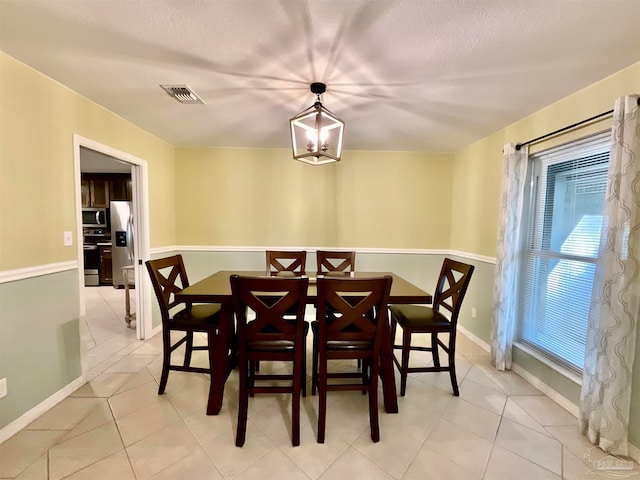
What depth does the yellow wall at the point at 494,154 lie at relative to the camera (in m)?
1.80

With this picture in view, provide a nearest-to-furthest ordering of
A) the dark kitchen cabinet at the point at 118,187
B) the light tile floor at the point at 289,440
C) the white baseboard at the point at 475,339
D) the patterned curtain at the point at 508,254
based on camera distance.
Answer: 1. the light tile floor at the point at 289,440
2. the patterned curtain at the point at 508,254
3. the white baseboard at the point at 475,339
4. the dark kitchen cabinet at the point at 118,187

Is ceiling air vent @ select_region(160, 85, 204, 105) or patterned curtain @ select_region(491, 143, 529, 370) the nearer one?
ceiling air vent @ select_region(160, 85, 204, 105)

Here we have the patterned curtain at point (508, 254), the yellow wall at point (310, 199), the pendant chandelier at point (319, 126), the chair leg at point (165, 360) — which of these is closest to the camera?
the pendant chandelier at point (319, 126)

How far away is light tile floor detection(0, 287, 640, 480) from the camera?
1.49m

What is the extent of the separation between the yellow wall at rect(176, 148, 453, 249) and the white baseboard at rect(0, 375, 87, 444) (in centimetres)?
193

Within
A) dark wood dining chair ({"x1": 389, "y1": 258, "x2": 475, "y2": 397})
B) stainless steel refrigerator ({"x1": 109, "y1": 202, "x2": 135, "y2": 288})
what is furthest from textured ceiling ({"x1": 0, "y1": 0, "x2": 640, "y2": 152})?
stainless steel refrigerator ({"x1": 109, "y1": 202, "x2": 135, "y2": 288})

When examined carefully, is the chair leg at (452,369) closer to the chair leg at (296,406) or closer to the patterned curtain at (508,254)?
the patterned curtain at (508,254)

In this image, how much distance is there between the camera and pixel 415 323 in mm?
2121

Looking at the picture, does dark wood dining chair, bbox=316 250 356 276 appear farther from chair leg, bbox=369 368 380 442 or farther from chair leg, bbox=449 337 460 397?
chair leg, bbox=369 368 380 442

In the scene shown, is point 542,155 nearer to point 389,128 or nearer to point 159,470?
point 389,128

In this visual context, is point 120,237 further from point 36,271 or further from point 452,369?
point 452,369

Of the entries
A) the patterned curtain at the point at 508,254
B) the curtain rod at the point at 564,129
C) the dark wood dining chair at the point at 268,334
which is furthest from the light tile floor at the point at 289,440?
the curtain rod at the point at 564,129

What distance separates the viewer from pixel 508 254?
8.12ft

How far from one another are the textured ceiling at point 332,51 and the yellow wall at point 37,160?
0.13m
